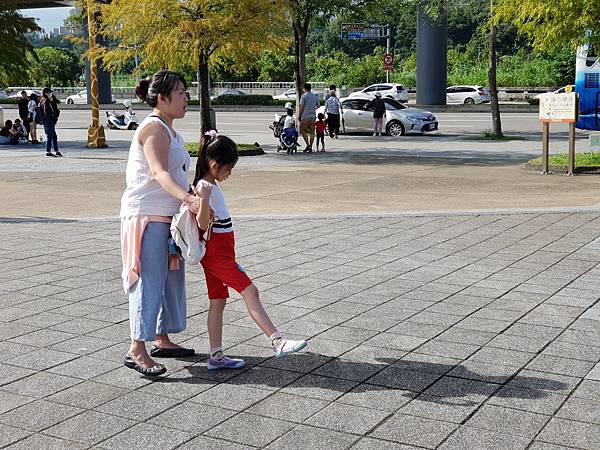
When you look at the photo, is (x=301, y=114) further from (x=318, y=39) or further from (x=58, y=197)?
(x=318, y=39)

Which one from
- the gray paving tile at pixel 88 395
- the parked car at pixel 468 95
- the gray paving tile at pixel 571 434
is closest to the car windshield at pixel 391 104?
the parked car at pixel 468 95

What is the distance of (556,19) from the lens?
1761 centimetres

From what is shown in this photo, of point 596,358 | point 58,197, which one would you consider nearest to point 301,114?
point 58,197

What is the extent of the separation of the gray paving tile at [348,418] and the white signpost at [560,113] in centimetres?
1318

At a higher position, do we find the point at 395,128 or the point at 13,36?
the point at 13,36

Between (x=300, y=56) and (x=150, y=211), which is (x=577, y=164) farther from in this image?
(x=150, y=211)

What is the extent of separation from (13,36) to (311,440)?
25.7 meters

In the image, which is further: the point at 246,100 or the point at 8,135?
the point at 246,100

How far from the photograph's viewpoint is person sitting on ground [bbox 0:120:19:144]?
2736 centimetres

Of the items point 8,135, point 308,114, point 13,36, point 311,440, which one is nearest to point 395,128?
point 308,114

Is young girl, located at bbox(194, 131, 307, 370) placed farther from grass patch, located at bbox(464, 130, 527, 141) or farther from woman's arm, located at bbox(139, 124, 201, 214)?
grass patch, located at bbox(464, 130, 527, 141)

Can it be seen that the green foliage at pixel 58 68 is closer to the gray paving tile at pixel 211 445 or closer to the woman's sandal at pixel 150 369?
the woman's sandal at pixel 150 369

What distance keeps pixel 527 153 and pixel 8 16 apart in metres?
15.9

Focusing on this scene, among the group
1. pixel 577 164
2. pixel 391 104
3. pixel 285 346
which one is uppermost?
pixel 391 104
